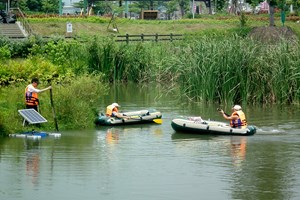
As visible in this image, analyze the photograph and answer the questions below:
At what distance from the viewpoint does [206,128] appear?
99.0 feet

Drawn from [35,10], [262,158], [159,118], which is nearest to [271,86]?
[159,118]

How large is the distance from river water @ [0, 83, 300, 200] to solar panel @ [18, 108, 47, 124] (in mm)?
657

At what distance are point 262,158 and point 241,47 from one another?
11980 mm

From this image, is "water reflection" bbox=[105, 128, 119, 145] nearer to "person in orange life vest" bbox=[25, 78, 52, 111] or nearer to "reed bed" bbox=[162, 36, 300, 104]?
"person in orange life vest" bbox=[25, 78, 52, 111]

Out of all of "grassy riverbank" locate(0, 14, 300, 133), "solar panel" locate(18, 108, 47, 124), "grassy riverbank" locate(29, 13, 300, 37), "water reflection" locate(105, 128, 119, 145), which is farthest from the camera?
"grassy riverbank" locate(29, 13, 300, 37)

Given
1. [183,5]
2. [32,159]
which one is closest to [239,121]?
[32,159]

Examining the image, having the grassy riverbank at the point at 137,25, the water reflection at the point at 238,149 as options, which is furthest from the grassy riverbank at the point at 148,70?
the grassy riverbank at the point at 137,25

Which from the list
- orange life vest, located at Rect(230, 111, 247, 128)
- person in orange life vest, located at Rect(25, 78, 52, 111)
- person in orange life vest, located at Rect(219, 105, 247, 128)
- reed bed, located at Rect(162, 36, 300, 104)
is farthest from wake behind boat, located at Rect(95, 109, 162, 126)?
reed bed, located at Rect(162, 36, 300, 104)

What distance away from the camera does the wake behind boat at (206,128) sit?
98.0ft

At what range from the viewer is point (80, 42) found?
50500 mm

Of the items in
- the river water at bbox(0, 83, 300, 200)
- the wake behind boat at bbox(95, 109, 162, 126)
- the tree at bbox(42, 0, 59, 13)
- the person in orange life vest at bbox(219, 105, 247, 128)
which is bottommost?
the river water at bbox(0, 83, 300, 200)

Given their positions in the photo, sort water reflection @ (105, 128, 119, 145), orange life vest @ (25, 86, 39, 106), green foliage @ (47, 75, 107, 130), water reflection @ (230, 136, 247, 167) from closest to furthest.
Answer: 1. water reflection @ (230, 136, 247, 167)
2. water reflection @ (105, 128, 119, 145)
3. orange life vest @ (25, 86, 39, 106)
4. green foliage @ (47, 75, 107, 130)

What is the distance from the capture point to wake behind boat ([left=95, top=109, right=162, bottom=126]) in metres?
31.6

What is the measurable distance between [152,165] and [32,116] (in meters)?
5.19
